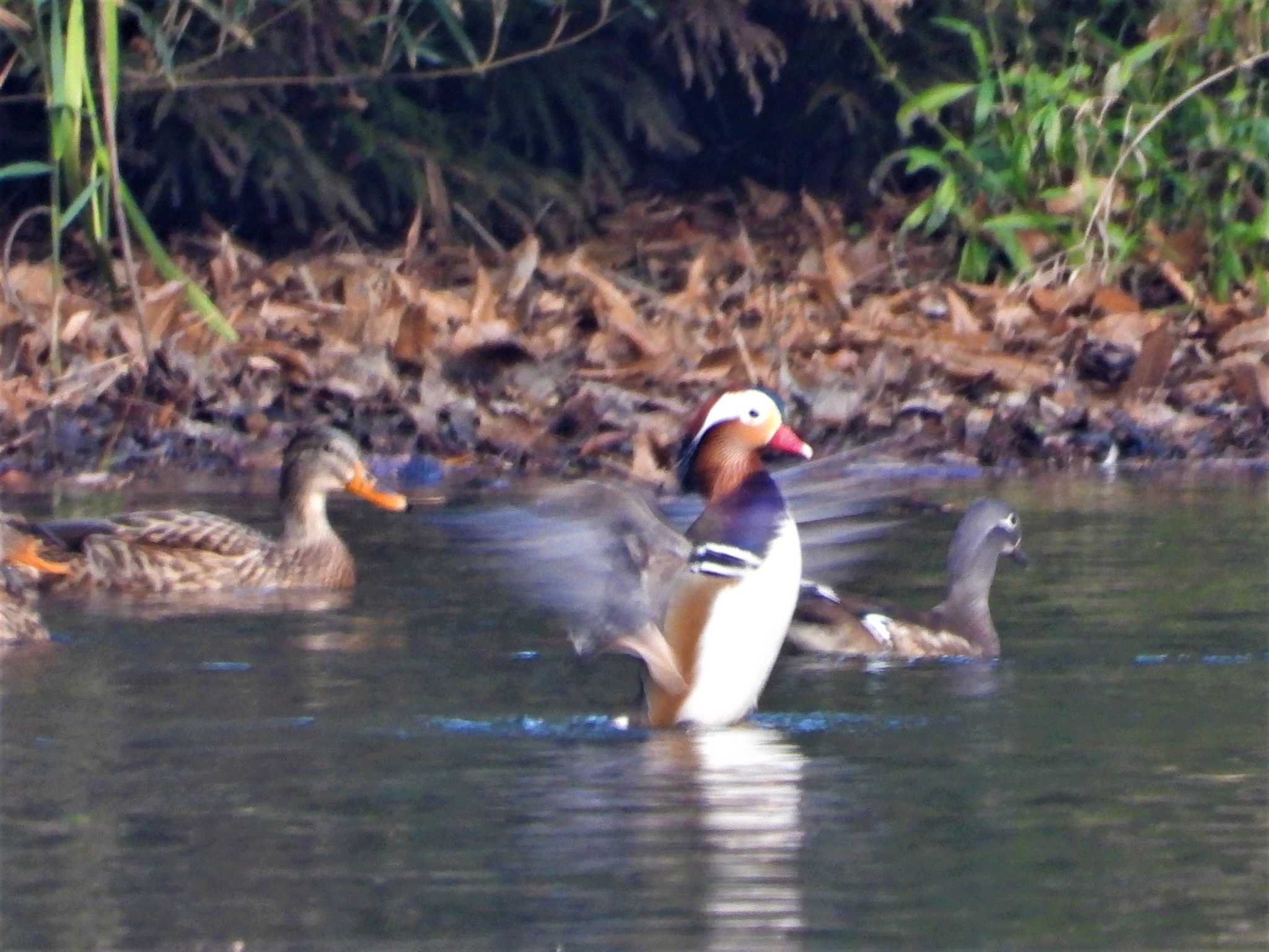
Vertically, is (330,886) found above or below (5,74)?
below

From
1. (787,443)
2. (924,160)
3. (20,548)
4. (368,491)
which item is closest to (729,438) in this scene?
(787,443)

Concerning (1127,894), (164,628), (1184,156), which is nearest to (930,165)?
(1184,156)

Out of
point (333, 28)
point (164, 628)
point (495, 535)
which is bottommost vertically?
point (164, 628)

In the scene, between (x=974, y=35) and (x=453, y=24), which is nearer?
(x=453, y=24)

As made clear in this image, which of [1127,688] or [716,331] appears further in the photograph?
[716,331]

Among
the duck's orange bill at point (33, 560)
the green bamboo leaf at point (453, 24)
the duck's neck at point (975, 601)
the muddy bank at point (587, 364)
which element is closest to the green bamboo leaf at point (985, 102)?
the muddy bank at point (587, 364)

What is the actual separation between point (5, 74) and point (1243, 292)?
654 centimetres

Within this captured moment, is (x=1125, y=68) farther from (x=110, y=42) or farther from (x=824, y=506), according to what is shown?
(x=824, y=506)

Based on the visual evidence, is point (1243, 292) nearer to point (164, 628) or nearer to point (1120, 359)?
point (1120, 359)

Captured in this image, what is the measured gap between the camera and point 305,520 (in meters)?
11.7

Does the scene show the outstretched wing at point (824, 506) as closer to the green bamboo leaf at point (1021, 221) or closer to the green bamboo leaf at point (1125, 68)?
the green bamboo leaf at point (1021, 221)

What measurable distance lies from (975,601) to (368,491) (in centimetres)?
355

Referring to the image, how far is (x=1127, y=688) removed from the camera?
797cm

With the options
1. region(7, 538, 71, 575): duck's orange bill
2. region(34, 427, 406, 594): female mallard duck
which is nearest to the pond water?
region(7, 538, 71, 575): duck's orange bill
